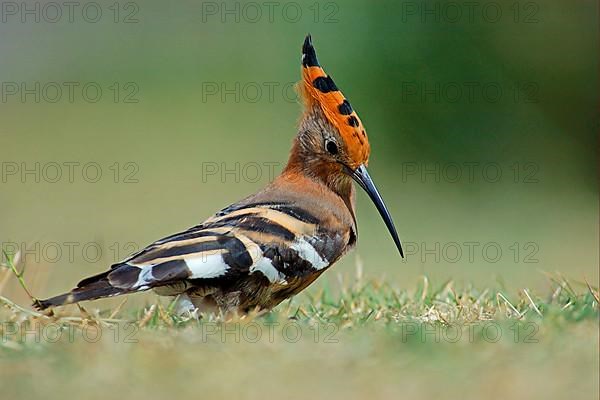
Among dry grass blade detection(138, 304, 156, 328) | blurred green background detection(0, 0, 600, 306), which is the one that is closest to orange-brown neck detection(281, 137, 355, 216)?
dry grass blade detection(138, 304, 156, 328)

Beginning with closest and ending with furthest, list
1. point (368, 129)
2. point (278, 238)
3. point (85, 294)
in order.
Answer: point (85, 294) < point (278, 238) < point (368, 129)

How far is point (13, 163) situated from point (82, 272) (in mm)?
3548

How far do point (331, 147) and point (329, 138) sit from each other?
32 mm

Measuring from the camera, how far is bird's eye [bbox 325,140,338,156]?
3.78m

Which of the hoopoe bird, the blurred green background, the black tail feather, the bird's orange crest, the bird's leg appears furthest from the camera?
the blurred green background

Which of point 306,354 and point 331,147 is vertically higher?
point 331,147

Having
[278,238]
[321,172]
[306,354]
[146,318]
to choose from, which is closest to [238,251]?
[278,238]

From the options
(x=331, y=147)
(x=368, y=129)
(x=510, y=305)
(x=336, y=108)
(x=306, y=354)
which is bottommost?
(x=368, y=129)

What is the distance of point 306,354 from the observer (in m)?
2.60

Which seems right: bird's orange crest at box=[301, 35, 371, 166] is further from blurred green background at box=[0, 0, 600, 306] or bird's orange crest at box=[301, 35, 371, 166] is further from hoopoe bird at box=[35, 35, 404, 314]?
blurred green background at box=[0, 0, 600, 306]

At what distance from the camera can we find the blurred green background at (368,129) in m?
7.28

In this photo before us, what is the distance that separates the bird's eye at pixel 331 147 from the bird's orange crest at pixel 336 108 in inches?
1.7

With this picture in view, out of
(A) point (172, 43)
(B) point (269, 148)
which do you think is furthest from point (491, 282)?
(A) point (172, 43)

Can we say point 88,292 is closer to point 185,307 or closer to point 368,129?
point 185,307
